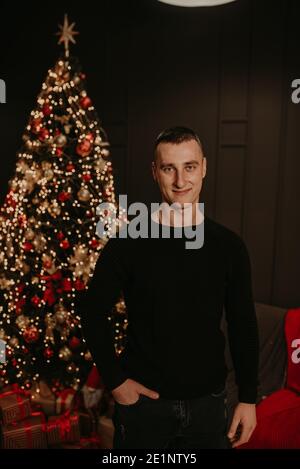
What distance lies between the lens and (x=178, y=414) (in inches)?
50.6

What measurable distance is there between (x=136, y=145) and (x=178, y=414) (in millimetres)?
2577

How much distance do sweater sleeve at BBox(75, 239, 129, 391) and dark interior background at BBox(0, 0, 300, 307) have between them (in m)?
2.08

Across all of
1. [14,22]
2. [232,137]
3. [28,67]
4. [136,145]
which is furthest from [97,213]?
[14,22]

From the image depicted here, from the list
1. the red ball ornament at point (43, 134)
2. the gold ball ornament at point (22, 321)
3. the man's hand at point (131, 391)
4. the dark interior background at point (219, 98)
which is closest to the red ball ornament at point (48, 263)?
the gold ball ornament at point (22, 321)

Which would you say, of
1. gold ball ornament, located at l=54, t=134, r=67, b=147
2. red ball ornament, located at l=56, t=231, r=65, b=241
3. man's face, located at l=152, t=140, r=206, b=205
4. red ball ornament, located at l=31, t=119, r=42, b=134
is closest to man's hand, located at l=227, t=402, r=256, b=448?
man's face, located at l=152, t=140, r=206, b=205

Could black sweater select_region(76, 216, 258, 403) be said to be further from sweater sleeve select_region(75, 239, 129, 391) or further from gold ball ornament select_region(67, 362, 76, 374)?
gold ball ornament select_region(67, 362, 76, 374)

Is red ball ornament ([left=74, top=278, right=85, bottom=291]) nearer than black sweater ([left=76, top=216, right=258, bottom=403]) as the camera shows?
No

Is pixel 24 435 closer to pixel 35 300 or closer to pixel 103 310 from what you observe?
pixel 35 300

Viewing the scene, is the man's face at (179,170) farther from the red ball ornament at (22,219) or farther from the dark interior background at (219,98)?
the dark interior background at (219,98)

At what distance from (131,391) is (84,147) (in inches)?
66.7

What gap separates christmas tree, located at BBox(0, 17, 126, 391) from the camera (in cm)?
258

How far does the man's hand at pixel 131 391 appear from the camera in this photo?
1.28 metres

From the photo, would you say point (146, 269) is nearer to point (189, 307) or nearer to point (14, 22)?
point (189, 307)

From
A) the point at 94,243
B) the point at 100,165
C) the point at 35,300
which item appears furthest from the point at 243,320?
the point at 35,300
